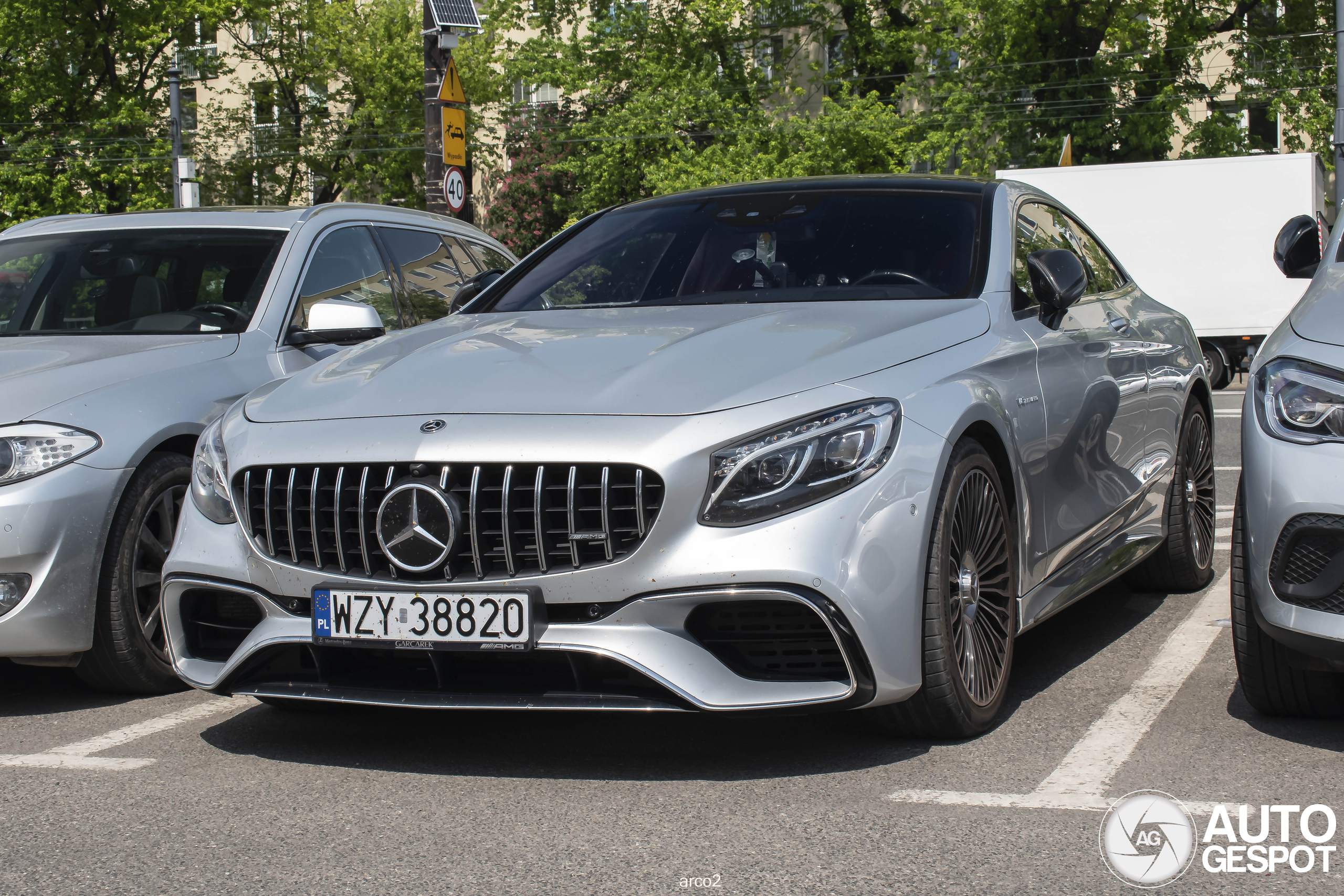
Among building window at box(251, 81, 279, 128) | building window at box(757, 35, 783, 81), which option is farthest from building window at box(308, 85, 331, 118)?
building window at box(757, 35, 783, 81)

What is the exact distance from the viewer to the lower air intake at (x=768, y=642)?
3.31 meters

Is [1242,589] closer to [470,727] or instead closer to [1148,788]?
[1148,788]

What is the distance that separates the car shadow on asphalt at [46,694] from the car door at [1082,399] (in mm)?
2955

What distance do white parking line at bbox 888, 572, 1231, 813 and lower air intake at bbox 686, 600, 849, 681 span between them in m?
0.34

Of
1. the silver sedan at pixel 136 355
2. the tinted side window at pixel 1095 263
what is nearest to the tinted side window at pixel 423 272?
the silver sedan at pixel 136 355

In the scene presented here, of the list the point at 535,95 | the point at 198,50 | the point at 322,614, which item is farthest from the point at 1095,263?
the point at 535,95

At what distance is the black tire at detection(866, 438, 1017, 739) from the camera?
3473 mm

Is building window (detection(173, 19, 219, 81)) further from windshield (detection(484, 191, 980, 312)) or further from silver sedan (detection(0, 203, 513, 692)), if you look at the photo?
windshield (detection(484, 191, 980, 312))

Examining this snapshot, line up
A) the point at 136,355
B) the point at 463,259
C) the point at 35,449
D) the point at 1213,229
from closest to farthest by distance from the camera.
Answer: the point at 35,449 → the point at 136,355 → the point at 463,259 → the point at 1213,229

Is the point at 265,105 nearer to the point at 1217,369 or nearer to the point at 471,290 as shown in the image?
the point at 1217,369

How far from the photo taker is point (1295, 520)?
11.1 feet

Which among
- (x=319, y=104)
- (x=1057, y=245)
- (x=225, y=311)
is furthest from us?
(x=319, y=104)

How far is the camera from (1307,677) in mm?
3729

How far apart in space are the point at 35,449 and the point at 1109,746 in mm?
3123
